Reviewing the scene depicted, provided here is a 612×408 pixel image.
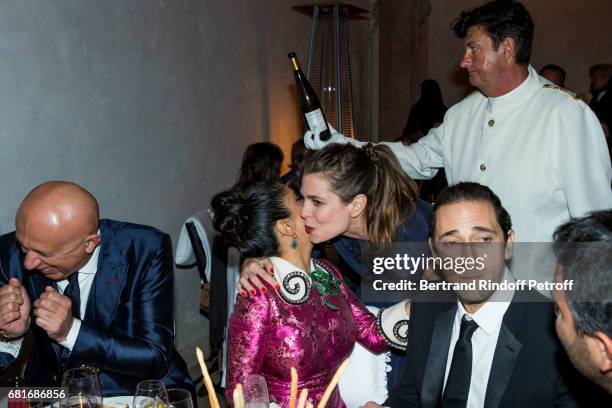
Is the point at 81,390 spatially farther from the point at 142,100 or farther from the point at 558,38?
the point at 558,38

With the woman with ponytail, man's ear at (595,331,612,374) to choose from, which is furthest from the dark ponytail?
man's ear at (595,331,612,374)

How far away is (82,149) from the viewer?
11.4 ft

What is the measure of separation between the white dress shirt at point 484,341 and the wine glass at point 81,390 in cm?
99

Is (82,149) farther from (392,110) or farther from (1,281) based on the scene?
(392,110)

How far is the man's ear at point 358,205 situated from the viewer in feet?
8.27

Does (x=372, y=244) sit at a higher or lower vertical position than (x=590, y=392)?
higher

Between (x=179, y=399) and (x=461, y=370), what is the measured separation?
814mm

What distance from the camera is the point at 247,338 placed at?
6.66 feet

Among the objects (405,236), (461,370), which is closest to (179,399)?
(461,370)

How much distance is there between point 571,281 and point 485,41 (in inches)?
65.9

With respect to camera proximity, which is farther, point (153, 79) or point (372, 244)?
point (153, 79)

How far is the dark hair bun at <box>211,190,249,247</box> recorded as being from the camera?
217 cm

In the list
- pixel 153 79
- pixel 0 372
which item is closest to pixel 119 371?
pixel 0 372

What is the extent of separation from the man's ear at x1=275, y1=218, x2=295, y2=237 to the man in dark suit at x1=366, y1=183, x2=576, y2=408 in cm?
47
